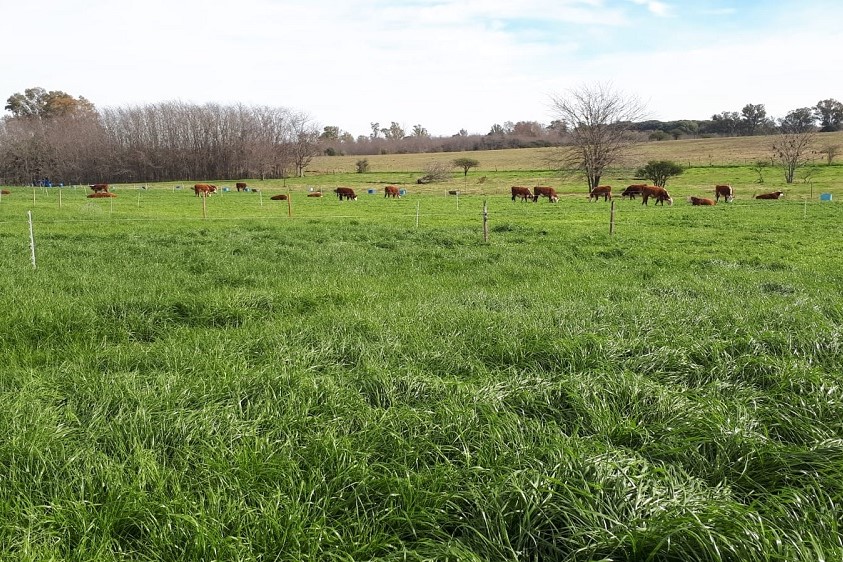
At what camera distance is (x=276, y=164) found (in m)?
83.3

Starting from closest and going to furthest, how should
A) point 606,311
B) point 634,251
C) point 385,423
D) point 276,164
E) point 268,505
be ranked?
point 268,505, point 385,423, point 606,311, point 634,251, point 276,164

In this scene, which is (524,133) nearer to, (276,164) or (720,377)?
(276,164)

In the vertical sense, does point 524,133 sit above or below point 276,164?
above

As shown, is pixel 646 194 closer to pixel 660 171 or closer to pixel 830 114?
pixel 660 171

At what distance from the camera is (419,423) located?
11.9ft

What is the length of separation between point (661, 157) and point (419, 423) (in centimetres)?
8370

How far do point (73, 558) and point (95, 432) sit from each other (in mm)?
1171

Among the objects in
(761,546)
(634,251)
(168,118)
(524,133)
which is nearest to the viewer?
(761,546)

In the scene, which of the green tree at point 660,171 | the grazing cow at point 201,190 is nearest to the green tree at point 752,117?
the green tree at point 660,171

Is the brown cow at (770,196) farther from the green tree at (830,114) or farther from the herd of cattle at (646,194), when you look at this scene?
the green tree at (830,114)

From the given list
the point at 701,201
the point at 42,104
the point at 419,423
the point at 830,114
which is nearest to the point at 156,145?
the point at 42,104

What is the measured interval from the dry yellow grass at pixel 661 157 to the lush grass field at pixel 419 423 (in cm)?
6502

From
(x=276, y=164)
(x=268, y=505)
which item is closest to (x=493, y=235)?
(x=268, y=505)

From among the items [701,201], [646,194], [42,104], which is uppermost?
[42,104]
